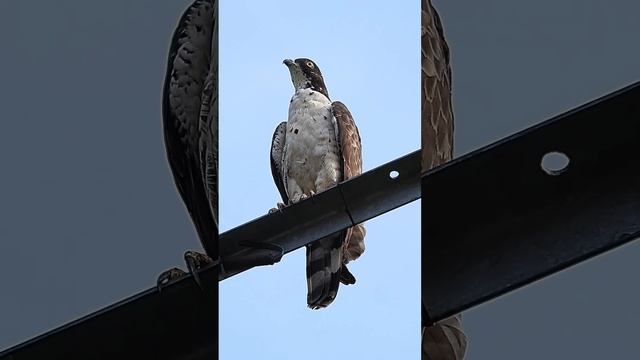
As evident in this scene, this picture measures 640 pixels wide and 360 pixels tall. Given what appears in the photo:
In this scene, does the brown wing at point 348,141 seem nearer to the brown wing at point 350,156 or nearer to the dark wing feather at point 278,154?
the brown wing at point 350,156

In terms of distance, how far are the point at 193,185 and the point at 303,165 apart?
149 centimetres

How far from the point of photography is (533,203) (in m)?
3.64

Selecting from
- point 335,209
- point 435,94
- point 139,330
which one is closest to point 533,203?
point 335,209

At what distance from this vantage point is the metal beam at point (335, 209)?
3.61m

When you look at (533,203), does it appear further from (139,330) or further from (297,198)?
(139,330)

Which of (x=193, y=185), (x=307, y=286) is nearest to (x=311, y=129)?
(x=307, y=286)

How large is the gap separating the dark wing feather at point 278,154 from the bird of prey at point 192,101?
5.50 feet

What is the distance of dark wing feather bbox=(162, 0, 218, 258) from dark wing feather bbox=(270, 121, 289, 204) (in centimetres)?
171

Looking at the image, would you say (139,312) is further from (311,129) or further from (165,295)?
(311,129)

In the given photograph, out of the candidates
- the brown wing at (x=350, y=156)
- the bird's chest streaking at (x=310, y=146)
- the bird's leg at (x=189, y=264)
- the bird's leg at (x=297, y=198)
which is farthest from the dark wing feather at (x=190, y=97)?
the bird's leg at (x=297, y=198)

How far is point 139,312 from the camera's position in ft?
12.2

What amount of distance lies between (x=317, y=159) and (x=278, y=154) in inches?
14.9

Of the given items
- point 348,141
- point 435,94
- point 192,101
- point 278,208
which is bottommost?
point 278,208

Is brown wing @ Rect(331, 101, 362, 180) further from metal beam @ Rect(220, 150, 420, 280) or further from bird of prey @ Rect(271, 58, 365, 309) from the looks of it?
metal beam @ Rect(220, 150, 420, 280)
